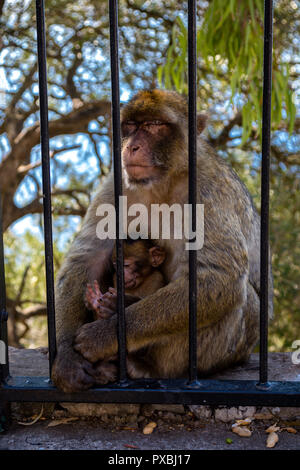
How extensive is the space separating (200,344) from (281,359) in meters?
0.61

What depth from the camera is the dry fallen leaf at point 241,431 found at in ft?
6.14

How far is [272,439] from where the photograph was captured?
1823mm

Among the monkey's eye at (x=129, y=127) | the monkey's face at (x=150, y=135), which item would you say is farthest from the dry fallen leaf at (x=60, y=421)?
the monkey's eye at (x=129, y=127)

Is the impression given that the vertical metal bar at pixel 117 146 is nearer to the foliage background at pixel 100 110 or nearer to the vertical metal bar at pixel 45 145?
→ the vertical metal bar at pixel 45 145

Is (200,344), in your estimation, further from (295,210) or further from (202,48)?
(295,210)

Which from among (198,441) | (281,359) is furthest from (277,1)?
(198,441)

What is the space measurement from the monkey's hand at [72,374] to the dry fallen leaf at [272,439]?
682mm

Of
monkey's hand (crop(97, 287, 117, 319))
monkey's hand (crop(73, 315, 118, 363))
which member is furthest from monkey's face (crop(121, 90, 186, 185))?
monkey's hand (crop(73, 315, 118, 363))

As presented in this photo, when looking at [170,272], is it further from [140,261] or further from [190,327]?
[190,327]

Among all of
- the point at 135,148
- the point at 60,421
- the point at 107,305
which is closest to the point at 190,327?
the point at 107,305

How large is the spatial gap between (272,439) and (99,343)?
0.76m

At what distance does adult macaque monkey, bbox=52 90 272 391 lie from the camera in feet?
6.80

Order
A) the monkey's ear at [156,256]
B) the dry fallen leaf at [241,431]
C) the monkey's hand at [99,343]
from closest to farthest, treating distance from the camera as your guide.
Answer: the dry fallen leaf at [241,431] < the monkey's hand at [99,343] < the monkey's ear at [156,256]
